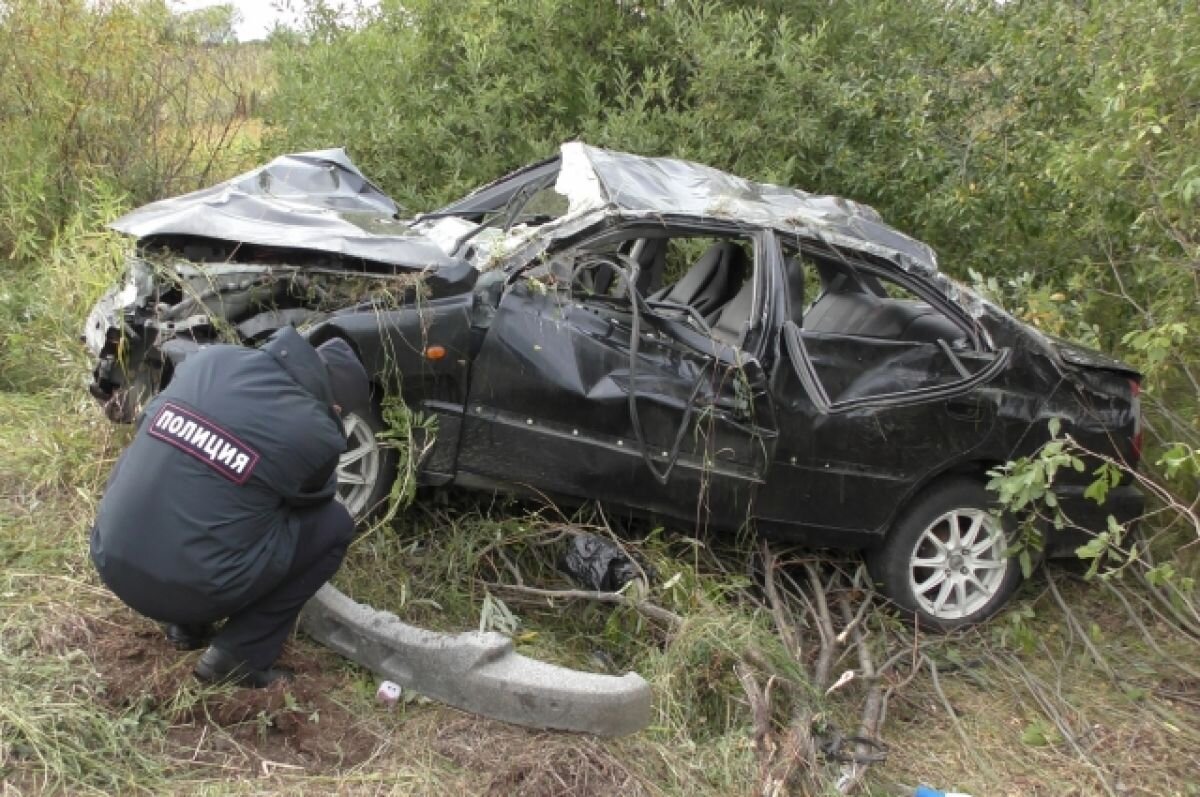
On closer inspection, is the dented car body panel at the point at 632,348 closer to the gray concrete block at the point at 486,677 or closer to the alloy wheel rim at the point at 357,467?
the alloy wheel rim at the point at 357,467

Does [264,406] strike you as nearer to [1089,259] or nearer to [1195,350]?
[1195,350]

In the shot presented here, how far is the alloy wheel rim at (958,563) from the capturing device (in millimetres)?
4594

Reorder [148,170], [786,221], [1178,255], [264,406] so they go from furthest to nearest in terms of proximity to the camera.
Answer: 1. [148,170]
2. [1178,255]
3. [786,221]
4. [264,406]

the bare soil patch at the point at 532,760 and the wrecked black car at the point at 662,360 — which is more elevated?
the wrecked black car at the point at 662,360

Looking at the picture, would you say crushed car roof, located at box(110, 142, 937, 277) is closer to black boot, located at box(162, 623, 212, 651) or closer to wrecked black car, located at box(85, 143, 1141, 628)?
wrecked black car, located at box(85, 143, 1141, 628)

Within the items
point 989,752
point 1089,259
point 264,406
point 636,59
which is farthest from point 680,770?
point 636,59

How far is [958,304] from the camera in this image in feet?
15.0

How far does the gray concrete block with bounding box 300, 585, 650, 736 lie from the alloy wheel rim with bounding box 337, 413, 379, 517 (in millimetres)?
538

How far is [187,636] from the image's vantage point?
3.31 m

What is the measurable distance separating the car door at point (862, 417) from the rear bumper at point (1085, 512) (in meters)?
0.65

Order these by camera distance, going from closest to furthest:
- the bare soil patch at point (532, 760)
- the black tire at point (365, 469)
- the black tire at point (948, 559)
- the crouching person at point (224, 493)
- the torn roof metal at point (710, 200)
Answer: the crouching person at point (224, 493) < the bare soil patch at point (532, 760) < the black tire at point (365, 469) < the torn roof metal at point (710, 200) < the black tire at point (948, 559)

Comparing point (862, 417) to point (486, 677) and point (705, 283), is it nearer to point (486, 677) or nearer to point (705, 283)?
point (705, 283)

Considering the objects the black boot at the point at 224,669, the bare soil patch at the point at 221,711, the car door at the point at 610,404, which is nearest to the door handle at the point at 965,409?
the car door at the point at 610,404

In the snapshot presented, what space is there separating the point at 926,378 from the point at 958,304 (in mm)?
388
